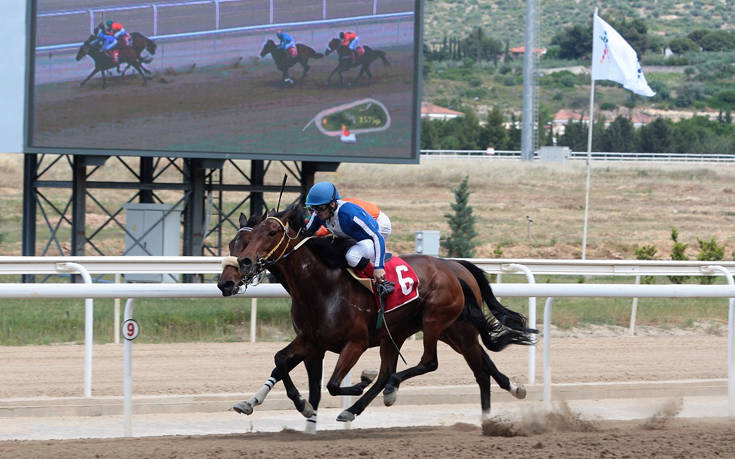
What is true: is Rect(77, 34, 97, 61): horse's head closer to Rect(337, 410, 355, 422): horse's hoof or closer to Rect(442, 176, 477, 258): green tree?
Rect(442, 176, 477, 258): green tree

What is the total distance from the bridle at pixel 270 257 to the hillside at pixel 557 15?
343ft

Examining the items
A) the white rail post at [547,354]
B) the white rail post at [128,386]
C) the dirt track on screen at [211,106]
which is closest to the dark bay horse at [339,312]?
the white rail post at [547,354]

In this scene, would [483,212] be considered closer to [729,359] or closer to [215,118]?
[215,118]

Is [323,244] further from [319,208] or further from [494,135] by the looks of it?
[494,135]

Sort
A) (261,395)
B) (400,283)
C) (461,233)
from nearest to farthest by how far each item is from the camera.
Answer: (261,395) < (400,283) < (461,233)

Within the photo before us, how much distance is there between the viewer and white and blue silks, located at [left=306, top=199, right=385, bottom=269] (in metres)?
5.55

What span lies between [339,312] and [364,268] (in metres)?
0.29

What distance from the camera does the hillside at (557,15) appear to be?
112m

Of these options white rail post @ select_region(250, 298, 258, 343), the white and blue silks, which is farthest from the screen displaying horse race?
the white and blue silks

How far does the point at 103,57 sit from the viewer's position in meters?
14.5

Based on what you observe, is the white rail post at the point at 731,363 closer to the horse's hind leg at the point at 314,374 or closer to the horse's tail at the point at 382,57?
the horse's hind leg at the point at 314,374

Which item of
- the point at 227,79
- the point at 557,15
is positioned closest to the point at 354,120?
the point at 227,79

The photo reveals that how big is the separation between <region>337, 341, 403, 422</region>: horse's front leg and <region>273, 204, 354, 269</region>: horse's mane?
65cm

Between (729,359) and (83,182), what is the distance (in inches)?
471
